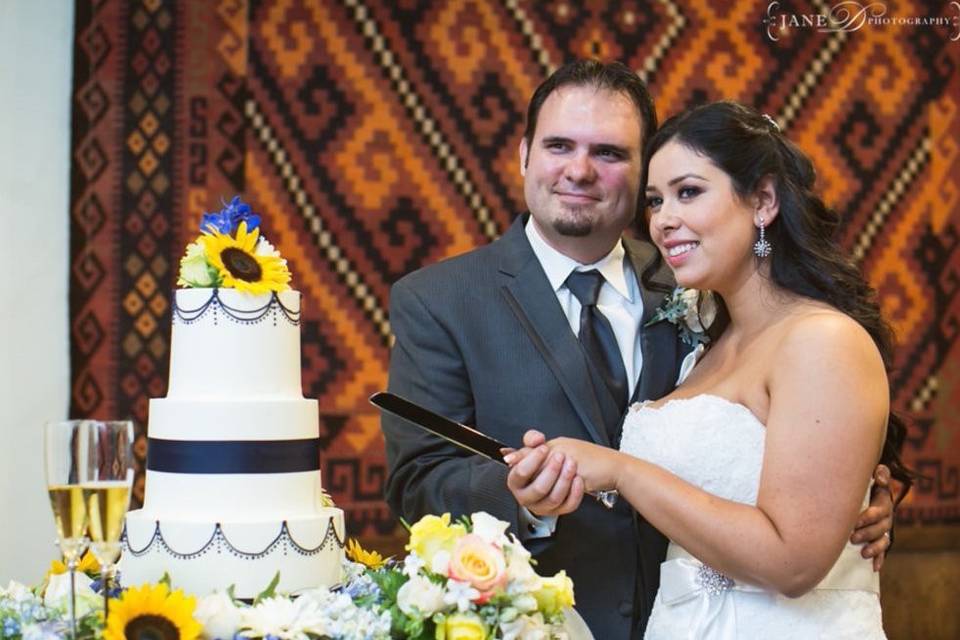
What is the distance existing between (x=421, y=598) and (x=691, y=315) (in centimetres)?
104

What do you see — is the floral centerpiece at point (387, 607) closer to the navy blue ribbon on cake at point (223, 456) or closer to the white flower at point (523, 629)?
the white flower at point (523, 629)

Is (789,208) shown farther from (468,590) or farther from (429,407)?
(468,590)

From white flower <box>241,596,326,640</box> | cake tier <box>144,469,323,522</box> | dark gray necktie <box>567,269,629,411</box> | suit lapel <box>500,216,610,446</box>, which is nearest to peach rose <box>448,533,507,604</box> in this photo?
white flower <box>241,596,326,640</box>

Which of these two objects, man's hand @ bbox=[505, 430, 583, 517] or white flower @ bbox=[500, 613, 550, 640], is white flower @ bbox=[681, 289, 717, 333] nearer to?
man's hand @ bbox=[505, 430, 583, 517]

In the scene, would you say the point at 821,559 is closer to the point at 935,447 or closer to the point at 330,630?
the point at 330,630

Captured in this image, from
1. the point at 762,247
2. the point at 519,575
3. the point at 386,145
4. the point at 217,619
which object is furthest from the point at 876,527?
the point at 386,145

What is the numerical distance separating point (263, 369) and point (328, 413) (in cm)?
198

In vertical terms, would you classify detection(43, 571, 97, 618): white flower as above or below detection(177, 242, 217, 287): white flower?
below

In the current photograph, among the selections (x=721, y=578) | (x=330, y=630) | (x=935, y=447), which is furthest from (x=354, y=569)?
(x=935, y=447)

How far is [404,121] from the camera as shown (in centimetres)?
390

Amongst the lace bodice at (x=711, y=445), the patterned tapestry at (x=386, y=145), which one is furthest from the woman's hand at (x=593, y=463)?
the patterned tapestry at (x=386, y=145)

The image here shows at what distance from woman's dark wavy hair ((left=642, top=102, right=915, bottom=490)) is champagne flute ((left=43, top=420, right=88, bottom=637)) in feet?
3.89

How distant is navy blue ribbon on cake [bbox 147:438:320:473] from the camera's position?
1799 millimetres

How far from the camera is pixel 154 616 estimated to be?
5.22ft
